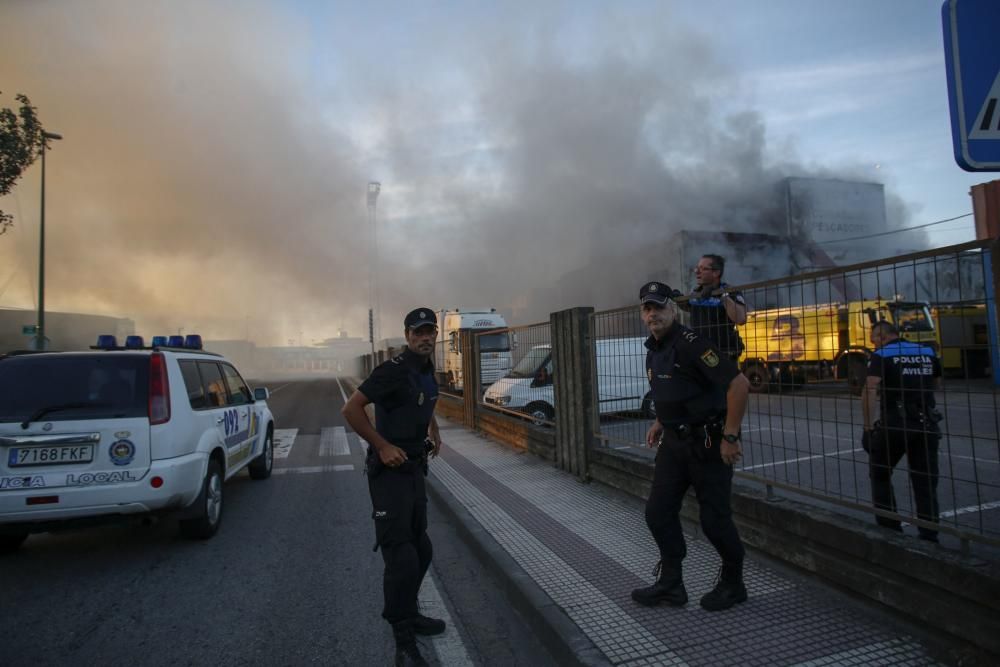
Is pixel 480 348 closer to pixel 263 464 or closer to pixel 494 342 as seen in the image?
pixel 494 342

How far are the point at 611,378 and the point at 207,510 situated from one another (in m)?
3.20

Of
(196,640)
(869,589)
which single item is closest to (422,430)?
(196,640)

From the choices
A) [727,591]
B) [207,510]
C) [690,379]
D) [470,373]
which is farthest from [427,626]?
[470,373]

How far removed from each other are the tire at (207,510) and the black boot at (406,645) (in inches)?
88.2

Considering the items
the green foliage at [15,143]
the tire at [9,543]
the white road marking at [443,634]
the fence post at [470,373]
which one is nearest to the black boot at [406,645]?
the white road marking at [443,634]

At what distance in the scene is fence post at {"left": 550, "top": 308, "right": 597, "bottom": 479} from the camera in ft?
16.8

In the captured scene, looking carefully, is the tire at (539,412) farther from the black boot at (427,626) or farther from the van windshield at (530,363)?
the black boot at (427,626)

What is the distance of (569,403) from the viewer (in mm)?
5379

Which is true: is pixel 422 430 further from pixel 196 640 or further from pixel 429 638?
pixel 196 640

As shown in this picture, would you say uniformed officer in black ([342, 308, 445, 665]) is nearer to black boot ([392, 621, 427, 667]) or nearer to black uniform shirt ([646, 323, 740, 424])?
black boot ([392, 621, 427, 667])

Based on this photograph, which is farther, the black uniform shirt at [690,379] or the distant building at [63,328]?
the distant building at [63,328]

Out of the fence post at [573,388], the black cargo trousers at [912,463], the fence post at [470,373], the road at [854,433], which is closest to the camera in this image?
the road at [854,433]

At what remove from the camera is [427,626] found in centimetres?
Answer: 269

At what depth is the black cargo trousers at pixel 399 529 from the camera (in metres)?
2.42
